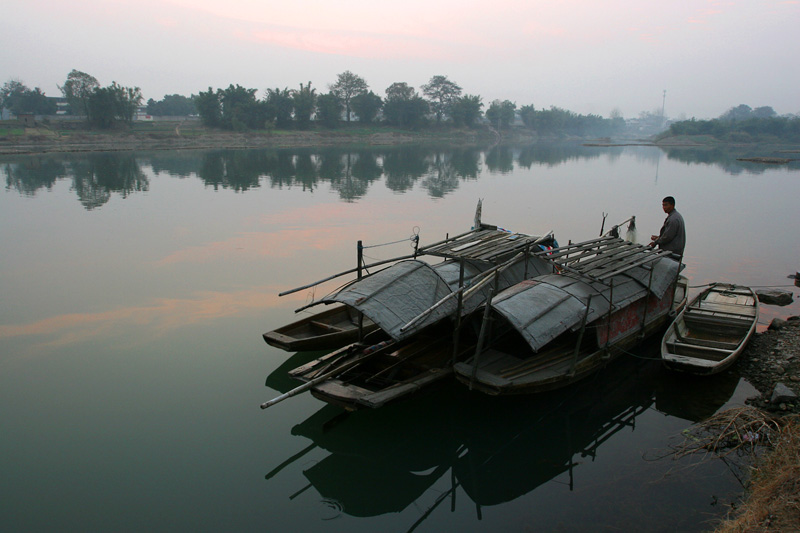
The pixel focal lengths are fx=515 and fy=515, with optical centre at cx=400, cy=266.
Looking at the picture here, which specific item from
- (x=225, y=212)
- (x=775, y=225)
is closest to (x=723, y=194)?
(x=775, y=225)

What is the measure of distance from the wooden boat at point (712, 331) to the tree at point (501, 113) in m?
104

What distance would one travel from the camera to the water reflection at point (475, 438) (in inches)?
233

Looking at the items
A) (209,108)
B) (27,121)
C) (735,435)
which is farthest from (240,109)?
(735,435)

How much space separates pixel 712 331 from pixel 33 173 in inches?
1476

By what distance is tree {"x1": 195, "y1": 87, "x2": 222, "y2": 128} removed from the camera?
219 feet

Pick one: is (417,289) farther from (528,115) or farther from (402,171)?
(528,115)

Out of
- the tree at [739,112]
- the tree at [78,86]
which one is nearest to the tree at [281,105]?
the tree at [78,86]

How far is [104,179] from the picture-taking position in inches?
1212

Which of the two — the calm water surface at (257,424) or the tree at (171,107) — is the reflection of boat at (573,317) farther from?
the tree at (171,107)

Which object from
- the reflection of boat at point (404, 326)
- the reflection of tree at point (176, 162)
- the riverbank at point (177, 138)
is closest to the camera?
the reflection of boat at point (404, 326)

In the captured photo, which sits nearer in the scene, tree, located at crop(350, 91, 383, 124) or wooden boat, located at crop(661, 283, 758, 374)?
wooden boat, located at crop(661, 283, 758, 374)

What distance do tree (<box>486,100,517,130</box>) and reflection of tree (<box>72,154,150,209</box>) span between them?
8097 centimetres

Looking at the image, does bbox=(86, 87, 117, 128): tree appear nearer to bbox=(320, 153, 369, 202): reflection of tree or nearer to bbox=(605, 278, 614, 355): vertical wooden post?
bbox=(320, 153, 369, 202): reflection of tree

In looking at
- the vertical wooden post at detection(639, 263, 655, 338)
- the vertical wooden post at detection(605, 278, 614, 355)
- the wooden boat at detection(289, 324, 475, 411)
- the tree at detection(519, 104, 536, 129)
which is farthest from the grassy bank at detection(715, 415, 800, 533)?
the tree at detection(519, 104, 536, 129)
